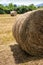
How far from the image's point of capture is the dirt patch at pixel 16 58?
18.1 feet

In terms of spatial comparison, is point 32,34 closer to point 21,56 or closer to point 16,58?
point 21,56

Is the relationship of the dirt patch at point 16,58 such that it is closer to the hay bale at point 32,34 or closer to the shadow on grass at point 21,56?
the shadow on grass at point 21,56

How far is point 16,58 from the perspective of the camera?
5.86m

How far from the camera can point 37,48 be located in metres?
5.92

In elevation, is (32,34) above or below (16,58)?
above

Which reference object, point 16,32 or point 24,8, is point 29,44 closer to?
point 16,32

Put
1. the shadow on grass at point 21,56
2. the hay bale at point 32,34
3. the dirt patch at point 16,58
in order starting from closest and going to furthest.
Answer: the dirt patch at point 16,58 → the shadow on grass at point 21,56 → the hay bale at point 32,34

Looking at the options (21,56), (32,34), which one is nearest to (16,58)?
(21,56)

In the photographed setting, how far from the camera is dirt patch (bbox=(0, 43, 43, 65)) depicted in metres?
5.50

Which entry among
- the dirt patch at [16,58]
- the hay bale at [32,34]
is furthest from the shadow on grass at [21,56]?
the hay bale at [32,34]

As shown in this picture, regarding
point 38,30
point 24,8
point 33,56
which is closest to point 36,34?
point 38,30

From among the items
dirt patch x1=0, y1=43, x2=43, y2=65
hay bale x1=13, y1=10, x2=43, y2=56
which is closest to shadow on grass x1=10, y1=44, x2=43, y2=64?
dirt patch x1=0, y1=43, x2=43, y2=65

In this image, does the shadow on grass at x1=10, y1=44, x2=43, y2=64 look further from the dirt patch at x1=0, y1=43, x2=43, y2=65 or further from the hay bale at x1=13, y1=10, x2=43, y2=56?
the hay bale at x1=13, y1=10, x2=43, y2=56

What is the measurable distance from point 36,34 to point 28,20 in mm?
483
